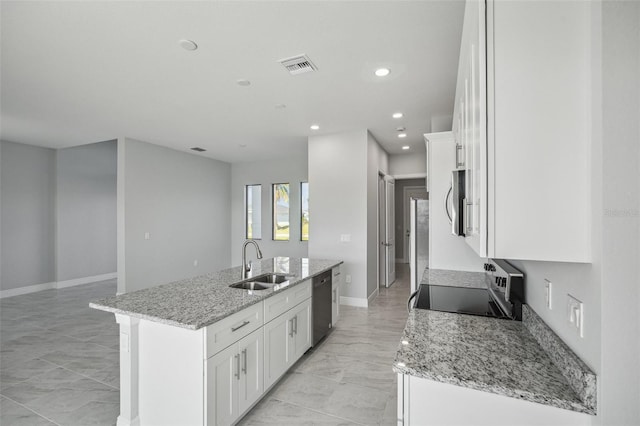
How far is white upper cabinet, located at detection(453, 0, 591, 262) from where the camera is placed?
3.00ft

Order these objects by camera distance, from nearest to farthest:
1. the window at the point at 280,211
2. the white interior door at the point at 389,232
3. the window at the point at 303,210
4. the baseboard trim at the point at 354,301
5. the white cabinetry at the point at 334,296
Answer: the white cabinetry at the point at 334,296, the baseboard trim at the point at 354,301, the white interior door at the point at 389,232, the window at the point at 303,210, the window at the point at 280,211

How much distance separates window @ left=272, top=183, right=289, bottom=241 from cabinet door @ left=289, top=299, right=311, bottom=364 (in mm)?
4356

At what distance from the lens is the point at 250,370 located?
6.76 ft

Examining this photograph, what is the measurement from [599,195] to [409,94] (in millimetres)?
2882

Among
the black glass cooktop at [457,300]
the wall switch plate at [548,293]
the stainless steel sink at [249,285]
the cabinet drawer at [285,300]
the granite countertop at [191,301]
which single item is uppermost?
the wall switch plate at [548,293]

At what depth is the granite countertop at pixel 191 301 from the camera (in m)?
1.70

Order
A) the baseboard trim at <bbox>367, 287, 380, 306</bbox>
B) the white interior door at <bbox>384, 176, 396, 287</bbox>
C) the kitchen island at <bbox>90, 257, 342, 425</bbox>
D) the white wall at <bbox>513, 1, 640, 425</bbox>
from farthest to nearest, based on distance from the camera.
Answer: the white interior door at <bbox>384, 176, 396, 287</bbox>
the baseboard trim at <bbox>367, 287, 380, 306</bbox>
the kitchen island at <bbox>90, 257, 342, 425</bbox>
the white wall at <bbox>513, 1, 640, 425</bbox>

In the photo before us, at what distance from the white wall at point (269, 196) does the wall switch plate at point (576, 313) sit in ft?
18.5

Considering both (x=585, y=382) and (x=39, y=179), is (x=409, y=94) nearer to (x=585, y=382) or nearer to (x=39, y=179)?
(x=585, y=382)

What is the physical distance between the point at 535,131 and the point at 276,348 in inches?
86.1

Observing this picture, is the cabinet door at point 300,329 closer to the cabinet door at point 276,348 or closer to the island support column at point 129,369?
the cabinet door at point 276,348

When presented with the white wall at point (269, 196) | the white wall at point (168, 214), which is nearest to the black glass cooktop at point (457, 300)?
the white wall at point (269, 196)

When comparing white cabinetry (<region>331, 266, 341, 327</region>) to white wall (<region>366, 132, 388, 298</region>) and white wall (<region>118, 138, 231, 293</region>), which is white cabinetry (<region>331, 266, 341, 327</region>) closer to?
white wall (<region>366, 132, 388, 298</region>)

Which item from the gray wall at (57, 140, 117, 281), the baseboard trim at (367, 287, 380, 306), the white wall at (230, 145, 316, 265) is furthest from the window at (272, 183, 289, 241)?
the gray wall at (57, 140, 117, 281)
